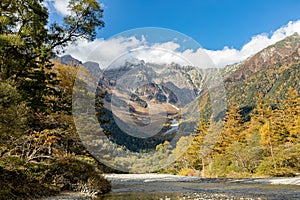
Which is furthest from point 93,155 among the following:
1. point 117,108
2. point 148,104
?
point 148,104

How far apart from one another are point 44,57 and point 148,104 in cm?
462

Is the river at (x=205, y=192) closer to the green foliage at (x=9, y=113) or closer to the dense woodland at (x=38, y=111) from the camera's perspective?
the dense woodland at (x=38, y=111)

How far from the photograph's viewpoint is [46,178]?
35.4 ft

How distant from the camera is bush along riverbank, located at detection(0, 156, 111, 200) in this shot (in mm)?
8805

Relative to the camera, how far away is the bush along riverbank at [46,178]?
28.9 ft

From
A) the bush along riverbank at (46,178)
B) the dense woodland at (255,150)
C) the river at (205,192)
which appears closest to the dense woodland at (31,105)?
the bush along riverbank at (46,178)

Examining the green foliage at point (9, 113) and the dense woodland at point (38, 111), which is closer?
the green foliage at point (9, 113)

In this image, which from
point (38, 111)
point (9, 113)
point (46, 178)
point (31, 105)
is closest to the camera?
point (9, 113)

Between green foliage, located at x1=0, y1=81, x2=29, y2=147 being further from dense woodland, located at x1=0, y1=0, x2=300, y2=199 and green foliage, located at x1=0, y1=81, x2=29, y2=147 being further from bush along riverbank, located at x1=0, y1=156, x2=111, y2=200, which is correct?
bush along riverbank, located at x1=0, y1=156, x2=111, y2=200

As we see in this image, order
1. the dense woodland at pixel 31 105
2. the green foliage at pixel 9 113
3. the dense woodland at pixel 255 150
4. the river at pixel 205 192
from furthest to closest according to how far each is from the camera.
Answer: the dense woodland at pixel 255 150 → the river at pixel 205 192 → the dense woodland at pixel 31 105 → the green foliage at pixel 9 113

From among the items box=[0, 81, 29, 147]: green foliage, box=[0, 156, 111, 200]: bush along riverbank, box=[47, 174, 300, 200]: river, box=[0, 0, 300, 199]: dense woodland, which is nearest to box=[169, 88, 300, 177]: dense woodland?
box=[47, 174, 300, 200]: river

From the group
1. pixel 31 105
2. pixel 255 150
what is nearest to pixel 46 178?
pixel 31 105

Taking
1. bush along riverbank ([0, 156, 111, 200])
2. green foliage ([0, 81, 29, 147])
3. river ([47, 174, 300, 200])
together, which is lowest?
river ([47, 174, 300, 200])

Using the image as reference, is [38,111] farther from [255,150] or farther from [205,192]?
[255,150]
